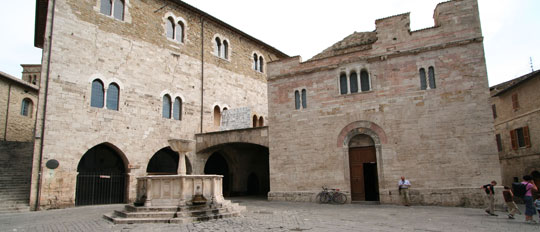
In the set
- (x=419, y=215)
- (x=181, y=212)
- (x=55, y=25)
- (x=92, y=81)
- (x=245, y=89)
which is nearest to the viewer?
(x=181, y=212)

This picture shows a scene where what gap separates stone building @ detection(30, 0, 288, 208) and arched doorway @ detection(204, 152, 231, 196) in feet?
0.22

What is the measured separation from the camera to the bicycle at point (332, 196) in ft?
51.6

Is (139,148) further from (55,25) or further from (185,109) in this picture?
(55,25)

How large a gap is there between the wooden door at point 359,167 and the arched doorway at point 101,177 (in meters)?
11.4

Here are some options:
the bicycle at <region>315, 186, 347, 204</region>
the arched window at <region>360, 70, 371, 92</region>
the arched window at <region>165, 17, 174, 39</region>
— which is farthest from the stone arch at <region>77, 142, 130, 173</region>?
the arched window at <region>360, 70, 371, 92</region>

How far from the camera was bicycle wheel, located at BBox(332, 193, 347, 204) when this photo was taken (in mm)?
Answer: 15664

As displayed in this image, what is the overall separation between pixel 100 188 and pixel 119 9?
9.28 m

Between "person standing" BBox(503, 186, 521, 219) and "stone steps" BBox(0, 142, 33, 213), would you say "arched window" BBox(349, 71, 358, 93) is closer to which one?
"person standing" BBox(503, 186, 521, 219)

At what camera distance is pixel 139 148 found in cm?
1792

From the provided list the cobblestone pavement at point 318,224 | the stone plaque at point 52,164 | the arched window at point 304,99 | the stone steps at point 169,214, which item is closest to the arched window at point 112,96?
the stone plaque at point 52,164

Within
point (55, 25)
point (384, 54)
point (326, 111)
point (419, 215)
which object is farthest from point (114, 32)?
point (419, 215)

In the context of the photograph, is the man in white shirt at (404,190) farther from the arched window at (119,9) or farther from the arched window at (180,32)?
the arched window at (119,9)

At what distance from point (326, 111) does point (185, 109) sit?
27.6 feet

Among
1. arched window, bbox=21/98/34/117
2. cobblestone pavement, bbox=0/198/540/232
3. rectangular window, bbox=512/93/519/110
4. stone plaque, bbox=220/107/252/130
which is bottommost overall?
cobblestone pavement, bbox=0/198/540/232
